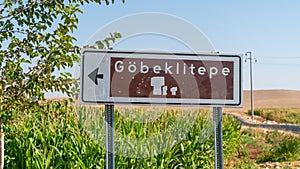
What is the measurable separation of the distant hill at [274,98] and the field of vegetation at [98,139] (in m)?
71.5

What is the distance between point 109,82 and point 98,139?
8.88 feet

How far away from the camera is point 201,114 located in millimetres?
8930

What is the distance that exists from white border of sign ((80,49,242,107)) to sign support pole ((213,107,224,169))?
60mm

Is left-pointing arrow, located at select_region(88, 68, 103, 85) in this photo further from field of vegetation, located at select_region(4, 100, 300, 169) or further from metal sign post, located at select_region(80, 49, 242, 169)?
field of vegetation, located at select_region(4, 100, 300, 169)

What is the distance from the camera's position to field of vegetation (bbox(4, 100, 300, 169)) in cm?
516

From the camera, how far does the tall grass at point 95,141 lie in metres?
5.16

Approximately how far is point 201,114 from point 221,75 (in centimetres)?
570

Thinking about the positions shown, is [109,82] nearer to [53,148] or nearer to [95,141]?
[53,148]

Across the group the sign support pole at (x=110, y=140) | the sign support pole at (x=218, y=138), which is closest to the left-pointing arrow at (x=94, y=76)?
the sign support pole at (x=110, y=140)

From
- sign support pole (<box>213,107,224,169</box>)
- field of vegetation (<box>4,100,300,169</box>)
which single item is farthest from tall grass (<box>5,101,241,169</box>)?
sign support pole (<box>213,107,224,169</box>)

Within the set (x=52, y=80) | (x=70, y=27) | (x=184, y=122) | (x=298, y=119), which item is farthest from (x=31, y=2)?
(x=298, y=119)

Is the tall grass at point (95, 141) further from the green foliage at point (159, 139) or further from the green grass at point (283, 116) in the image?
the green grass at point (283, 116)

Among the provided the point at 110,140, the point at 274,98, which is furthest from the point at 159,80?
the point at 274,98

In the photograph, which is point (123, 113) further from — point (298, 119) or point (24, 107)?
point (298, 119)
